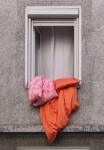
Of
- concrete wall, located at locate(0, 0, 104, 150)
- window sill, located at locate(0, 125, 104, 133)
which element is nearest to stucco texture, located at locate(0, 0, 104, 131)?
concrete wall, located at locate(0, 0, 104, 150)

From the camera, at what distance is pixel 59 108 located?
1052 centimetres

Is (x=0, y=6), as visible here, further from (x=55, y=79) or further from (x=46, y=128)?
(x=46, y=128)

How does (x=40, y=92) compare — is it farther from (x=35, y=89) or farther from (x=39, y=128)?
(x=39, y=128)

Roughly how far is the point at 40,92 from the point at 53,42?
1.13 meters

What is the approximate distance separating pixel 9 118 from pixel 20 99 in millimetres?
371

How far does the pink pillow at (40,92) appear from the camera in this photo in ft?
34.7

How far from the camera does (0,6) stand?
11.0 meters

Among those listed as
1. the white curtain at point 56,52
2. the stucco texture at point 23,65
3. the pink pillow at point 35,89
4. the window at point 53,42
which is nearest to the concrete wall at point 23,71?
the stucco texture at point 23,65

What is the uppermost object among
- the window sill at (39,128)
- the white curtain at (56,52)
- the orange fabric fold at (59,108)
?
the white curtain at (56,52)

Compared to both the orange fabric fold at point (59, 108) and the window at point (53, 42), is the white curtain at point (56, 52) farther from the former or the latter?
the orange fabric fold at point (59, 108)

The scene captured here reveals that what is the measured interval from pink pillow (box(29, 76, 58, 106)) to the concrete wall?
234 millimetres

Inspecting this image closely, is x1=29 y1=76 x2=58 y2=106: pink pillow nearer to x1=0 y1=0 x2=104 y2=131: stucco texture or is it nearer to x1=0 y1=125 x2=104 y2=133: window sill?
x1=0 y1=0 x2=104 y2=131: stucco texture

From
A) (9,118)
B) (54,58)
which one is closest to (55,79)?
(54,58)

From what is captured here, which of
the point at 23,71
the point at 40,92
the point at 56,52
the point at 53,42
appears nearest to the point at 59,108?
the point at 40,92
